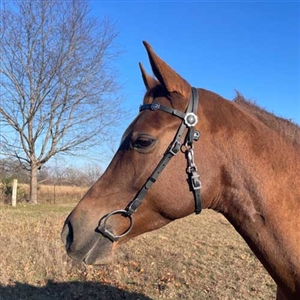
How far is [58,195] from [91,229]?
22.0 meters

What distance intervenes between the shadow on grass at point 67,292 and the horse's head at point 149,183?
387 centimetres

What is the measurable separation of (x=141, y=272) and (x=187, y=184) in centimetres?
497

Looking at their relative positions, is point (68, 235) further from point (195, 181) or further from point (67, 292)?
point (67, 292)

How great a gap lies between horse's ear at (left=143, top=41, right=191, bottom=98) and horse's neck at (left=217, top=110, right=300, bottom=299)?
42 centimetres

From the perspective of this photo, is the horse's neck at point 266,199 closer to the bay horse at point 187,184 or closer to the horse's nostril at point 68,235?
the bay horse at point 187,184

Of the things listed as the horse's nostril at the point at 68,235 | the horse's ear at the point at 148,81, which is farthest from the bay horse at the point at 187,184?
the horse's ear at the point at 148,81

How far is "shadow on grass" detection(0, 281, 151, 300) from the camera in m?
5.56

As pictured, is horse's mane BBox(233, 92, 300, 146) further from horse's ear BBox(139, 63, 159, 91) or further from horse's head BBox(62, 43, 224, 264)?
horse's ear BBox(139, 63, 159, 91)

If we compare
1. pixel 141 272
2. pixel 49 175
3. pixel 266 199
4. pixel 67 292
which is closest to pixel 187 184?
pixel 266 199

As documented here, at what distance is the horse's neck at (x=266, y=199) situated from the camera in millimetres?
2000

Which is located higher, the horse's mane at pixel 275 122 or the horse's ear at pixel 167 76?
the horse's ear at pixel 167 76

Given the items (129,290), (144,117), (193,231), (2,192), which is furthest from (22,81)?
(144,117)

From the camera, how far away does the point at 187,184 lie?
2020mm

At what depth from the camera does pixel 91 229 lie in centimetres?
198
